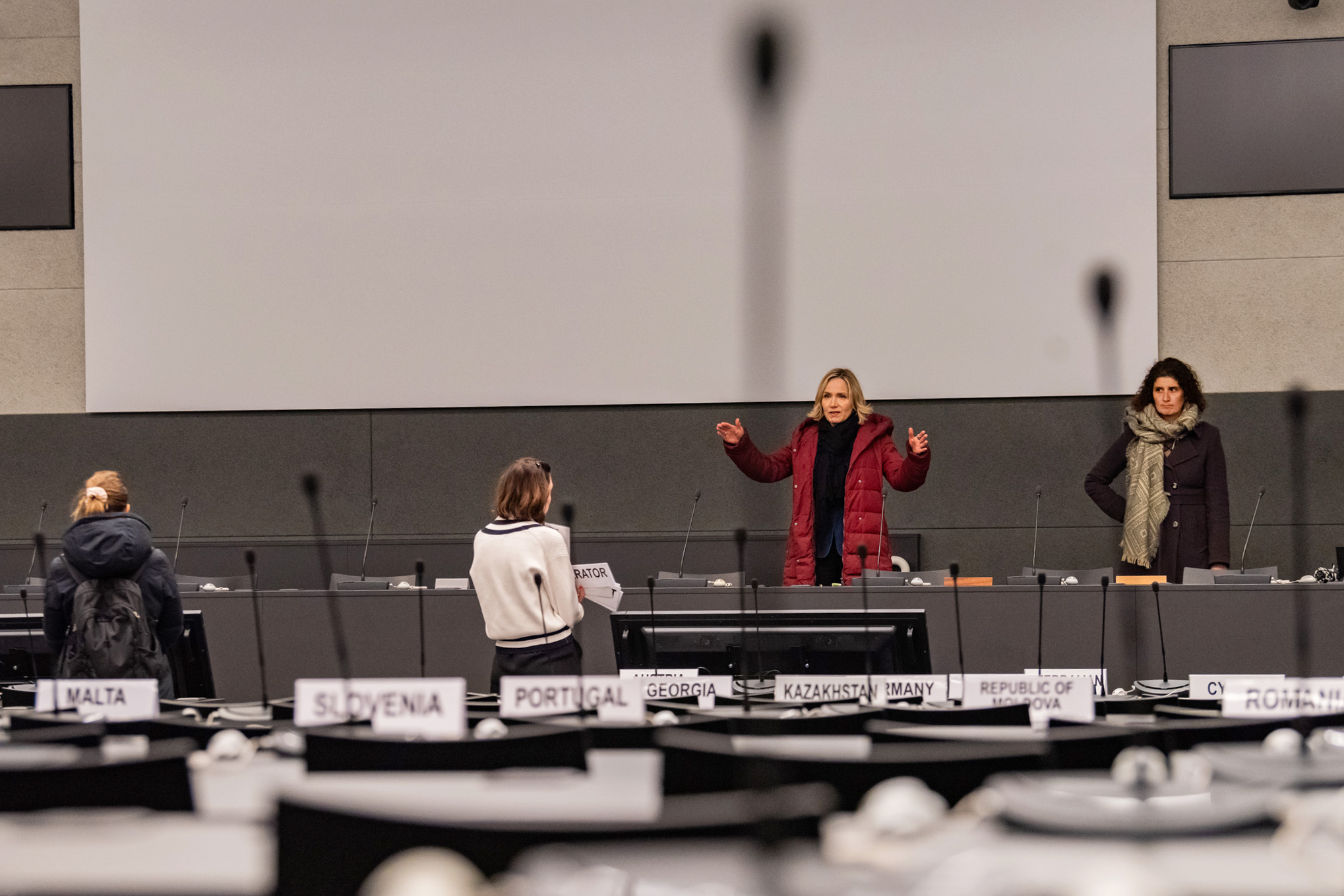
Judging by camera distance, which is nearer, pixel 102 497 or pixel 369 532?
pixel 102 497

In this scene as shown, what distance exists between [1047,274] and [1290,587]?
3584mm

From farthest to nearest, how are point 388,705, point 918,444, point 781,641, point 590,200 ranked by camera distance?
point 590,200 < point 918,444 < point 781,641 < point 388,705

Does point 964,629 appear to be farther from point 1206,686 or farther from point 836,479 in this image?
point 1206,686

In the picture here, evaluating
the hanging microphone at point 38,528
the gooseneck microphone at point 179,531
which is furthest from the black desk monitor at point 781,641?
the hanging microphone at point 38,528

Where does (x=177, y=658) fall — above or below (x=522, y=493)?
below

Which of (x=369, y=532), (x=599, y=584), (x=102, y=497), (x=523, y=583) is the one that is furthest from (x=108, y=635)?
(x=369, y=532)

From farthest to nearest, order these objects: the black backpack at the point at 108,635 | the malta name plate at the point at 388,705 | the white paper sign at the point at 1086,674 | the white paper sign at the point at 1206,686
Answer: the black backpack at the point at 108,635
the white paper sign at the point at 1206,686
the white paper sign at the point at 1086,674
the malta name plate at the point at 388,705

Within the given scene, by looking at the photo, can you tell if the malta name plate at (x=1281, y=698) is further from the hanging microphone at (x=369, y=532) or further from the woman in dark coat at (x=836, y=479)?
the hanging microphone at (x=369, y=532)

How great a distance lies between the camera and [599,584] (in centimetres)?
415

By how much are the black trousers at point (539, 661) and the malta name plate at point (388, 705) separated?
1585mm

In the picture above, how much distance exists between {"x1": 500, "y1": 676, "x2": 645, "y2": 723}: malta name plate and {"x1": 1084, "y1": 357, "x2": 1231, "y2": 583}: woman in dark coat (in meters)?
3.57

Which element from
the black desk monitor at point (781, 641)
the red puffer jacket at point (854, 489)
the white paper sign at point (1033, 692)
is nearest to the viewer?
the white paper sign at point (1033, 692)

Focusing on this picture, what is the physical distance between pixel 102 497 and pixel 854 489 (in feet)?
8.54

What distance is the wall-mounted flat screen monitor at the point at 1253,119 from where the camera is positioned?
7598mm
